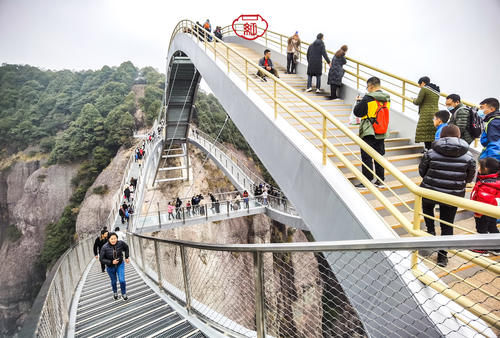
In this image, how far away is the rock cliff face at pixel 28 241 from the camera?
2889cm

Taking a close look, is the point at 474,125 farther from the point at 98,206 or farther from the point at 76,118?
the point at 76,118

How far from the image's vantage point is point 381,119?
345cm

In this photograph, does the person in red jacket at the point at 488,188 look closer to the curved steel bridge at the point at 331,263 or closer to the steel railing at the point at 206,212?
the curved steel bridge at the point at 331,263

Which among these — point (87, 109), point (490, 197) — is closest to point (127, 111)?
point (87, 109)

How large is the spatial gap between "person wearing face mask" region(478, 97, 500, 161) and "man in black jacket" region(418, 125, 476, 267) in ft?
3.31

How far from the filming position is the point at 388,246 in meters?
1.36

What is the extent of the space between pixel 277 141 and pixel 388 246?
11.2ft

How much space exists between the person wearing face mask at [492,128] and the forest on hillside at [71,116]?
34.5 m

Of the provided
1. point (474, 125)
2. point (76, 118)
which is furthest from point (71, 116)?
point (474, 125)

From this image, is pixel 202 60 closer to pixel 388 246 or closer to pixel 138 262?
pixel 138 262

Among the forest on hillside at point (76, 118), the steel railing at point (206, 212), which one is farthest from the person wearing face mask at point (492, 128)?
the forest on hillside at point (76, 118)

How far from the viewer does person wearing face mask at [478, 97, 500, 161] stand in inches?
122

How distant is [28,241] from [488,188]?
39535mm

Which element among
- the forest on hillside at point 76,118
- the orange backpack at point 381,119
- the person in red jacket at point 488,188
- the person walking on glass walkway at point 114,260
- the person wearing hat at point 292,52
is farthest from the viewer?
the forest on hillside at point 76,118
